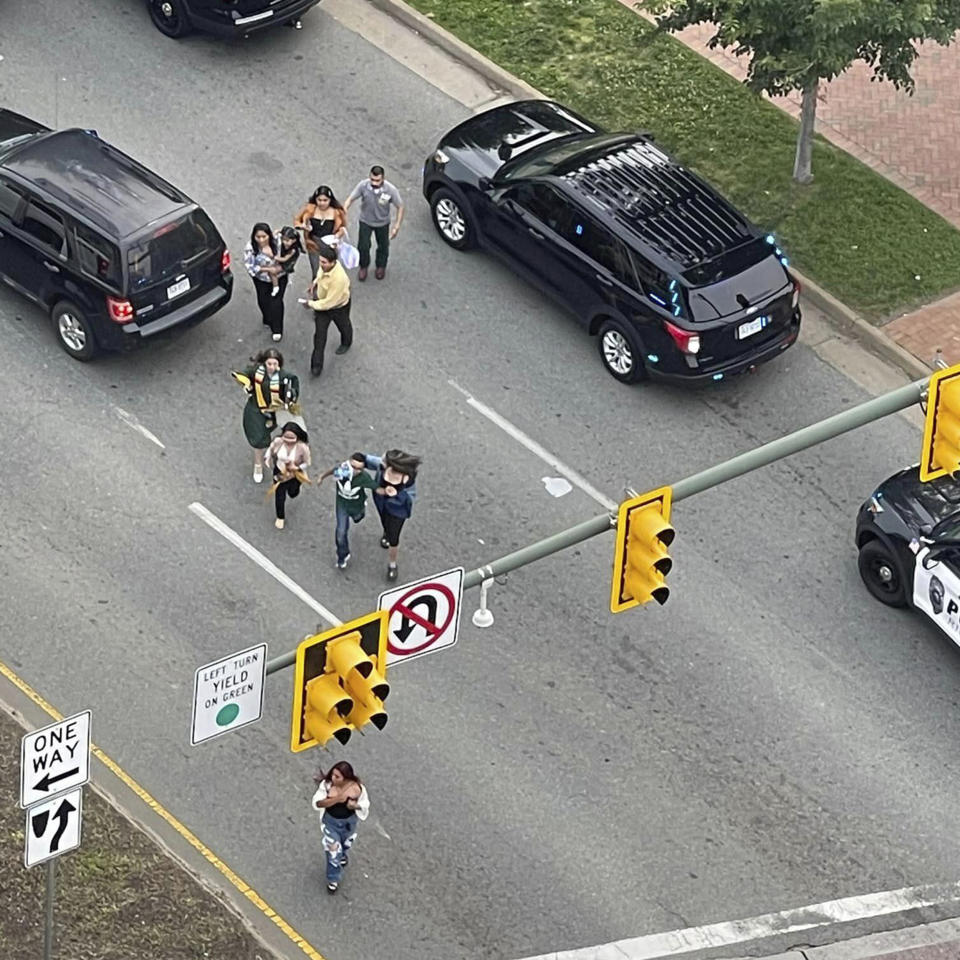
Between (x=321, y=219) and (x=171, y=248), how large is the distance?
1.54m

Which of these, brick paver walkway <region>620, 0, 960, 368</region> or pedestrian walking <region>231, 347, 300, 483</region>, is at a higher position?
pedestrian walking <region>231, 347, 300, 483</region>

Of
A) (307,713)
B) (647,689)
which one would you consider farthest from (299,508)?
(307,713)

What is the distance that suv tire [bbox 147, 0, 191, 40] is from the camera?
23.5 metres

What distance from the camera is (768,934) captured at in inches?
604

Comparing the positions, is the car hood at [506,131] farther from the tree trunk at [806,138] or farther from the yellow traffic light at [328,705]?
the yellow traffic light at [328,705]

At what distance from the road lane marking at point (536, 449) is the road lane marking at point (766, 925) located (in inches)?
175

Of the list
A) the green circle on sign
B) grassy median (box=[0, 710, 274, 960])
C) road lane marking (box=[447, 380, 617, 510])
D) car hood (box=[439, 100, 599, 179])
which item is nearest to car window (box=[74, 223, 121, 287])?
road lane marking (box=[447, 380, 617, 510])

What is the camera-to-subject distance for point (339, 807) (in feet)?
47.1

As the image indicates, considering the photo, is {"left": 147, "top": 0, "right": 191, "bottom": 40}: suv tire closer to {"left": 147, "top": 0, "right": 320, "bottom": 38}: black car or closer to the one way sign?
{"left": 147, "top": 0, "right": 320, "bottom": 38}: black car

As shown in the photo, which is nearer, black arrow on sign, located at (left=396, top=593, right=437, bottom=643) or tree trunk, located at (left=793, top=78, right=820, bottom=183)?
black arrow on sign, located at (left=396, top=593, right=437, bottom=643)

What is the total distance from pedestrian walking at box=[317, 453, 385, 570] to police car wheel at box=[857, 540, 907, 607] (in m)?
4.36

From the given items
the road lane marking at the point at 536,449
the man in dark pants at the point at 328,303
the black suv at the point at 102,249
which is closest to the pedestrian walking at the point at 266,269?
the man in dark pants at the point at 328,303

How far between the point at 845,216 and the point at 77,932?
12.0 m

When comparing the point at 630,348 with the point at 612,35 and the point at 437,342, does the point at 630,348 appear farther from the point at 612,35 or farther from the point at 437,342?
the point at 612,35
